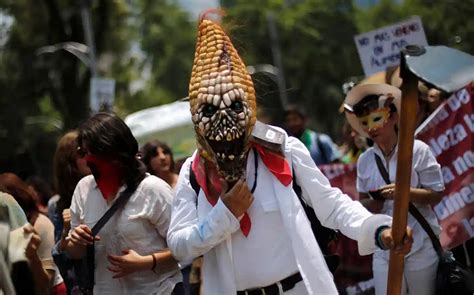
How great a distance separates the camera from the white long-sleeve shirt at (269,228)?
15.3ft

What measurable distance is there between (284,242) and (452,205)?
290 centimetres

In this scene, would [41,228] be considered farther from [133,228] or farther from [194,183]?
[194,183]

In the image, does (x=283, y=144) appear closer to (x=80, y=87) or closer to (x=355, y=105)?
(x=355, y=105)

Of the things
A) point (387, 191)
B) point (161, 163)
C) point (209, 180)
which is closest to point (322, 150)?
point (161, 163)

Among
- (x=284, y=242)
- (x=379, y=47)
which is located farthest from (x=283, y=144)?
(x=379, y=47)

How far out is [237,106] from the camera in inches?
185

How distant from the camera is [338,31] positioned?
175 feet

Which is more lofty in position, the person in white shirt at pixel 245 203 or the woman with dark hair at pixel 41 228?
the person in white shirt at pixel 245 203

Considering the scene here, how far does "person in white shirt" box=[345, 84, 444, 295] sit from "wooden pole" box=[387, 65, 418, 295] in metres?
2.05

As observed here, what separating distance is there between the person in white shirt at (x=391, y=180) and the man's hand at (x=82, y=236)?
5.94 ft

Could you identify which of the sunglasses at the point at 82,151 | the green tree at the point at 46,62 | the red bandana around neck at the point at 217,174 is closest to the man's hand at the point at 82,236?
the sunglasses at the point at 82,151

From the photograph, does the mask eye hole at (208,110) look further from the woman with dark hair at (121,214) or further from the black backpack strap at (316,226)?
the woman with dark hair at (121,214)

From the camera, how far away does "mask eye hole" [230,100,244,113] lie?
15.4 feet

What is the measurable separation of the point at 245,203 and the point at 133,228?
3.85 ft
